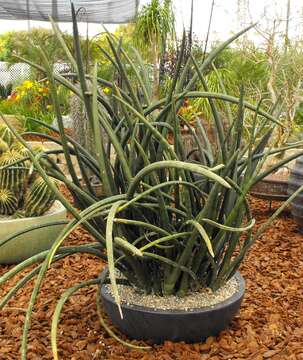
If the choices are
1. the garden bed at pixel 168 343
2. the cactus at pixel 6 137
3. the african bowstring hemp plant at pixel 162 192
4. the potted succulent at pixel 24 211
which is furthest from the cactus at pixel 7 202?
the african bowstring hemp plant at pixel 162 192

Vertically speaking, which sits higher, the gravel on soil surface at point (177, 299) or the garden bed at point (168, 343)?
the gravel on soil surface at point (177, 299)

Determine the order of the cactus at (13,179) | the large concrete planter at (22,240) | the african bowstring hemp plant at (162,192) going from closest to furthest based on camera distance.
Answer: the african bowstring hemp plant at (162,192) → the large concrete planter at (22,240) → the cactus at (13,179)

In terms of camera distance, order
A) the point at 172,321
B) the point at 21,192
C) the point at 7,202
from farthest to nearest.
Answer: the point at 21,192 < the point at 7,202 < the point at 172,321

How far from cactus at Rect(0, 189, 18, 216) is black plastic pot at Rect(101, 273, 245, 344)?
3.92 ft

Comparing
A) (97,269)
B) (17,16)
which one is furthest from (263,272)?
(17,16)

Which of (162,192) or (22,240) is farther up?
(162,192)

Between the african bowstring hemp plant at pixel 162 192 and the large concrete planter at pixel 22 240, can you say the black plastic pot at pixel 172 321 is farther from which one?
the large concrete planter at pixel 22 240

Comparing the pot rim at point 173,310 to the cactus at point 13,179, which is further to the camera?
the cactus at point 13,179

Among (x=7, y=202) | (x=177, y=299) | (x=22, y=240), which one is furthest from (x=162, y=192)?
(x=7, y=202)

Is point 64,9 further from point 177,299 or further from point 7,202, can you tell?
point 177,299

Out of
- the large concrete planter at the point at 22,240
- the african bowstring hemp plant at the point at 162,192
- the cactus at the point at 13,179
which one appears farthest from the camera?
the cactus at the point at 13,179

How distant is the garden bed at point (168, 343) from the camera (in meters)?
1.69

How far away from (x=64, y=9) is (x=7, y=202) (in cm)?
991

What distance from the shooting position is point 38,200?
2.70 metres
